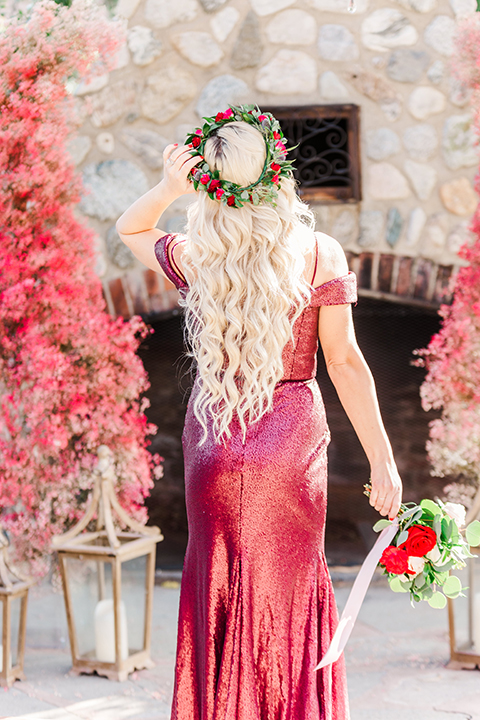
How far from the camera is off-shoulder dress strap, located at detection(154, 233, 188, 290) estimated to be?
175 cm

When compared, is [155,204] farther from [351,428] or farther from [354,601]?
[351,428]

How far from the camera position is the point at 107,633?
2.75m

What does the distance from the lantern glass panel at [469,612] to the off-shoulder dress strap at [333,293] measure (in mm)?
1418

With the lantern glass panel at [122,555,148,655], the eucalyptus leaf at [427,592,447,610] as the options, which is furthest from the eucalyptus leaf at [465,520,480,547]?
the lantern glass panel at [122,555,148,655]

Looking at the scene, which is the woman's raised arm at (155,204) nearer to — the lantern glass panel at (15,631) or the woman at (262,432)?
the woman at (262,432)

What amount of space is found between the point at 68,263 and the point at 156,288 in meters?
0.43

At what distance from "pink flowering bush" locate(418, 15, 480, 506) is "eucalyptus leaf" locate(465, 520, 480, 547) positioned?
4.26ft

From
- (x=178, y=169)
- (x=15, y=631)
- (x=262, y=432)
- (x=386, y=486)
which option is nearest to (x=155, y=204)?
(x=178, y=169)

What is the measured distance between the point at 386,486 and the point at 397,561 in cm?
17

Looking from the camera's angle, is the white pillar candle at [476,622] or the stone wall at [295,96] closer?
the white pillar candle at [476,622]

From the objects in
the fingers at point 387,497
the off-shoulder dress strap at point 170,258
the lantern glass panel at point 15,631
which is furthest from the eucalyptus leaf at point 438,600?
the lantern glass panel at point 15,631

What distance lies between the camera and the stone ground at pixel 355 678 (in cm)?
246

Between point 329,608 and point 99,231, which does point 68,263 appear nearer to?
point 99,231

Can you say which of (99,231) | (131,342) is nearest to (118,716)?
(131,342)
